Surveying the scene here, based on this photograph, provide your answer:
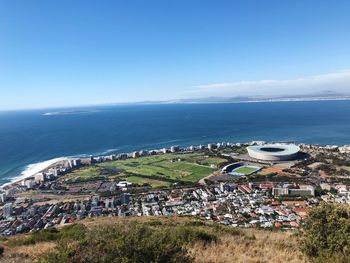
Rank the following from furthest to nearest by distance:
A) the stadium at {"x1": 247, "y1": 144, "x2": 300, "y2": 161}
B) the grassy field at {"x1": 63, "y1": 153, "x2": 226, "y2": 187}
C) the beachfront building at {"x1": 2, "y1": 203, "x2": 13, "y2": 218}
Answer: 1. the stadium at {"x1": 247, "y1": 144, "x2": 300, "y2": 161}
2. the grassy field at {"x1": 63, "y1": 153, "x2": 226, "y2": 187}
3. the beachfront building at {"x1": 2, "y1": 203, "x2": 13, "y2": 218}

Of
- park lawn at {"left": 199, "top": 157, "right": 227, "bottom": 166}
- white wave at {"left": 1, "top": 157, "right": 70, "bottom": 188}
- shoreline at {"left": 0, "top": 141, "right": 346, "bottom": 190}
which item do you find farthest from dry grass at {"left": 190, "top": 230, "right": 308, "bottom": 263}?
park lawn at {"left": 199, "top": 157, "right": 227, "bottom": 166}

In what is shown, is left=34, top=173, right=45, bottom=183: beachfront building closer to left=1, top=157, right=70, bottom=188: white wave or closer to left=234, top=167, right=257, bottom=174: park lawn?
left=1, top=157, right=70, bottom=188: white wave

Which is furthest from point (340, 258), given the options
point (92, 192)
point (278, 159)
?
point (278, 159)

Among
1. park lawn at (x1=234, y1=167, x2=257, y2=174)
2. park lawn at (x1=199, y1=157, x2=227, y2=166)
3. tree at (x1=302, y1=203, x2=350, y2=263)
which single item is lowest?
park lawn at (x1=234, y1=167, x2=257, y2=174)

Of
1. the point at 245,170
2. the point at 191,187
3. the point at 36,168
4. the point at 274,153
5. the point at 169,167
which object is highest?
the point at 274,153

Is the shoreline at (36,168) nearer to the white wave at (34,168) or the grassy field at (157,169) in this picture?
the white wave at (34,168)

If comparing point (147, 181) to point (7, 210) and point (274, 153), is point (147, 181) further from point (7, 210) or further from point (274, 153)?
point (274, 153)

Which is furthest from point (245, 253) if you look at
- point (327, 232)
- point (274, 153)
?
point (274, 153)
